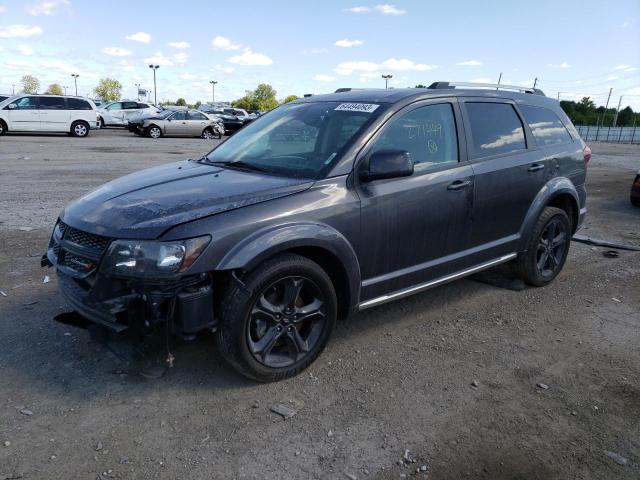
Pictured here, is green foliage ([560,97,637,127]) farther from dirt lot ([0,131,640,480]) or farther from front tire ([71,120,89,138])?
dirt lot ([0,131,640,480])

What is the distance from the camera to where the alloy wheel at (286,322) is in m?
3.27

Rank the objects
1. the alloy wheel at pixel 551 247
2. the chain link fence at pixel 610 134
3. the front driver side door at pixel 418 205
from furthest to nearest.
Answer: the chain link fence at pixel 610 134 < the alloy wheel at pixel 551 247 < the front driver side door at pixel 418 205

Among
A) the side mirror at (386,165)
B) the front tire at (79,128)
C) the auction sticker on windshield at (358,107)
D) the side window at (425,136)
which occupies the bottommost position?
the front tire at (79,128)

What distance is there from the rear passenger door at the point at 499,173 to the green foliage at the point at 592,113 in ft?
198

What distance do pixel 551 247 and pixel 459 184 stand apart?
1777 millimetres

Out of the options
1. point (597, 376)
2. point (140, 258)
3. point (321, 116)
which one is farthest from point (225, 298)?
point (597, 376)

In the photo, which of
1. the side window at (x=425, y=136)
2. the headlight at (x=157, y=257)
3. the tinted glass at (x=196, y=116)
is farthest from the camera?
the tinted glass at (x=196, y=116)

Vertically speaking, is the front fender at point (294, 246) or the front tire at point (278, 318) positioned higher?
the front fender at point (294, 246)

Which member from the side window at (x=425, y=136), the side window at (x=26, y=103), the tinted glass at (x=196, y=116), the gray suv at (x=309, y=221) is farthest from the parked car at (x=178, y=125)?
the side window at (x=425, y=136)

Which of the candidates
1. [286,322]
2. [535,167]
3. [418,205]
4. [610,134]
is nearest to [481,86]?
[535,167]

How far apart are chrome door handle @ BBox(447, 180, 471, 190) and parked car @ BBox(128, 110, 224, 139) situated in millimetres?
24160

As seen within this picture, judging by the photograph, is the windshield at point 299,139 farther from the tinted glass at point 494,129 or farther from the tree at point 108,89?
the tree at point 108,89

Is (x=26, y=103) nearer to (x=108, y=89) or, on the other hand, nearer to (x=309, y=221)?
(x=309, y=221)

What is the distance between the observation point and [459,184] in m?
4.10
